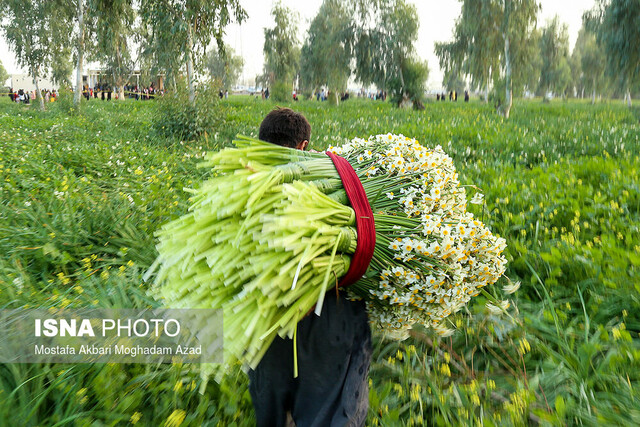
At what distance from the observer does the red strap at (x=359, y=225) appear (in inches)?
75.7

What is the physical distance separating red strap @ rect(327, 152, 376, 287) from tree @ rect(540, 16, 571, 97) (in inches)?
2188

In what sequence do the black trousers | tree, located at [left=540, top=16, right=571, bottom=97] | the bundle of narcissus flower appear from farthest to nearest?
1. tree, located at [left=540, top=16, right=571, bottom=97]
2. the black trousers
3. the bundle of narcissus flower

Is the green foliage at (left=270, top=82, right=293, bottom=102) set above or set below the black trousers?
above

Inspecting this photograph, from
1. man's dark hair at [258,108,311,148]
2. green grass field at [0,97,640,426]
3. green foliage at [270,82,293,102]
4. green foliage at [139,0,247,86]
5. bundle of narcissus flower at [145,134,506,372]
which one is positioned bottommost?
green grass field at [0,97,640,426]

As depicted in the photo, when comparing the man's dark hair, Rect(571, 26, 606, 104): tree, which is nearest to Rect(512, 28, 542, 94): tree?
Rect(571, 26, 606, 104): tree

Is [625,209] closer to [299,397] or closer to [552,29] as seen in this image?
[299,397]

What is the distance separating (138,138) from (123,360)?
10.4m

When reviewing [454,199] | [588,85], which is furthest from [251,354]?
[588,85]

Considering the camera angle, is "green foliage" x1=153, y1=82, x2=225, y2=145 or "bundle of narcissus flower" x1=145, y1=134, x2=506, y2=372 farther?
"green foliage" x1=153, y1=82, x2=225, y2=145

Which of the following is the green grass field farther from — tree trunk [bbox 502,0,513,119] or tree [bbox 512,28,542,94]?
tree [bbox 512,28,542,94]

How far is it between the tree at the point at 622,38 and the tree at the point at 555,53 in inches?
1332

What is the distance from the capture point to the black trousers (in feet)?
6.68

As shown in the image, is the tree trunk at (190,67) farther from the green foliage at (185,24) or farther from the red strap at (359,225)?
the red strap at (359,225)

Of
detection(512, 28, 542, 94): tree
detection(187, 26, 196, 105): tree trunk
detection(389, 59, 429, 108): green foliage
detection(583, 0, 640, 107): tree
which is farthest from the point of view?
detection(389, 59, 429, 108): green foliage
